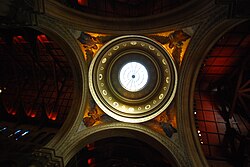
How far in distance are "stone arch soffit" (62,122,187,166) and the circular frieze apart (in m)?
0.51

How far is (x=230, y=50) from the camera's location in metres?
9.73

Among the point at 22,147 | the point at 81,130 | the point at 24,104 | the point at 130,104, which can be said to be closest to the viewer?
the point at 22,147

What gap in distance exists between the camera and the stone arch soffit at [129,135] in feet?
28.6

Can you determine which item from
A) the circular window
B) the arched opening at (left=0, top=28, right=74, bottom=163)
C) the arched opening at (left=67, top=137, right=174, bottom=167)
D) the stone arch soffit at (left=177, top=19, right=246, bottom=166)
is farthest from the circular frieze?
the arched opening at (left=0, top=28, right=74, bottom=163)

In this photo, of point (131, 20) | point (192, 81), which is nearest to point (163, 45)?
point (131, 20)

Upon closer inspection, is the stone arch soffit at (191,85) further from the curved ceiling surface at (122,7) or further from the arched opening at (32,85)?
the arched opening at (32,85)

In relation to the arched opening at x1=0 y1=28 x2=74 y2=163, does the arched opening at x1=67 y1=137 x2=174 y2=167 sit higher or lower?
lower

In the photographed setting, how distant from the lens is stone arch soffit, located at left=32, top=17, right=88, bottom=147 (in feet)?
28.9

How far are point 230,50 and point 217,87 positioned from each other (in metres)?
2.94

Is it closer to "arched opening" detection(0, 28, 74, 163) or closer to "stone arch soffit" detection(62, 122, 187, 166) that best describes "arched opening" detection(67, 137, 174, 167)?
"stone arch soffit" detection(62, 122, 187, 166)

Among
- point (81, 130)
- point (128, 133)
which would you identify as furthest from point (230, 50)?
point (81, 130)

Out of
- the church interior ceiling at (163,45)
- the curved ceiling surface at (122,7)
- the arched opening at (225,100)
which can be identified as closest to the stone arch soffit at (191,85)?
the church interior ceiling at (163,45)

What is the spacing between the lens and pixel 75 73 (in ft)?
33.4

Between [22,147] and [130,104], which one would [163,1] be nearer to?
[130,104]
